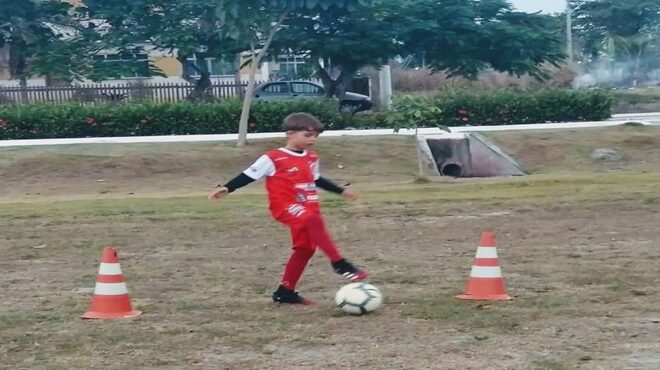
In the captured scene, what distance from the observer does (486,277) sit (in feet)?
26.0

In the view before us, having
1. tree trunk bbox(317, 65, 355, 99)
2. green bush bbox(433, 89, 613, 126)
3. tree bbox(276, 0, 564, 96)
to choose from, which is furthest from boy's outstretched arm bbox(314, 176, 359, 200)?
tree trunk bbox(317, 65, 355, 99)

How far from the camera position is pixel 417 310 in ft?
25.1

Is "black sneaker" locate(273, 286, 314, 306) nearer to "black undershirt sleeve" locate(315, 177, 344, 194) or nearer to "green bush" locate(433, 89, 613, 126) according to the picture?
"black undershirt sleeve" locate(315, 177, 344, 194)

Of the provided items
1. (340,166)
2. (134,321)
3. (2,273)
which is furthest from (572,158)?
(134,321)

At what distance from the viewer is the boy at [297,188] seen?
25.3 feet

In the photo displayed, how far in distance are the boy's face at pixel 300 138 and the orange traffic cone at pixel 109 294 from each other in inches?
56.9

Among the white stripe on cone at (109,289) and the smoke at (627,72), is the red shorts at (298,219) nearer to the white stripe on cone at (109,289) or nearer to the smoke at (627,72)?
the white stripe on cone at (109,289)

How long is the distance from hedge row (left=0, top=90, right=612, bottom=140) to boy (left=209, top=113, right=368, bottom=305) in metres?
19.0

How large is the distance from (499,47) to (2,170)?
18276mm

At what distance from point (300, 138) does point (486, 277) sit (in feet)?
5.40

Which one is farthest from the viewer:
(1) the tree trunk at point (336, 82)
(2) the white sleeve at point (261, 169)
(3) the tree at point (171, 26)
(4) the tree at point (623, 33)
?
(4) the tree at point (623, 33)

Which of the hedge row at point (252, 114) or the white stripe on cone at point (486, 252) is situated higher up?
the white stripe on cone at point (486, 252)

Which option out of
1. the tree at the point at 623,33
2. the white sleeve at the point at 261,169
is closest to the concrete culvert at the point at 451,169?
the white sleeve at the point at 261,169

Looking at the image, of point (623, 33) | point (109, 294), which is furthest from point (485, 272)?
point (623, 33)
